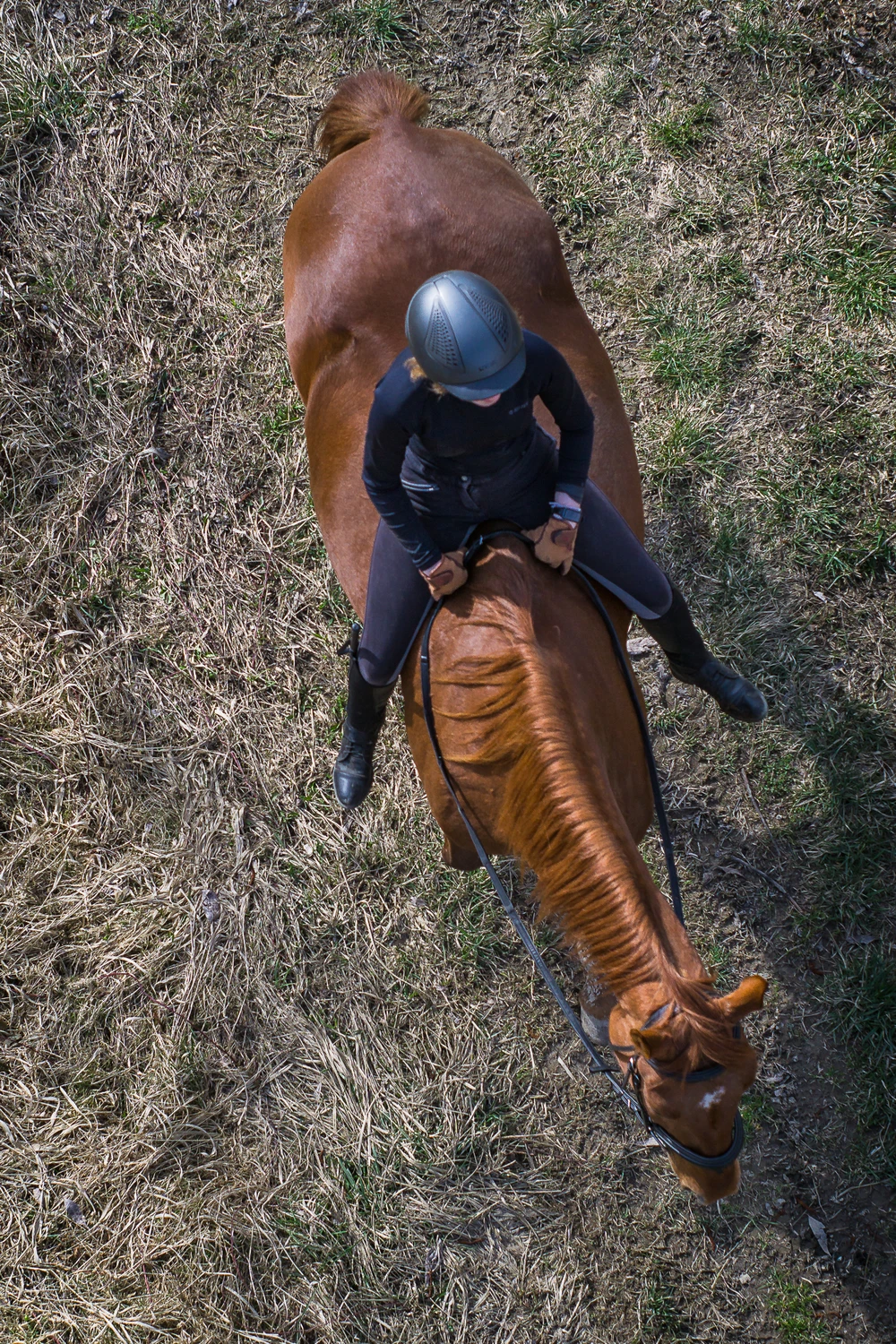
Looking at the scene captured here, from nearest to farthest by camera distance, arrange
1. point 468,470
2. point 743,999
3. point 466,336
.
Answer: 1. point 466,336
2. point 743,999
3. point 468,470

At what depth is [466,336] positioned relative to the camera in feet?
7.13

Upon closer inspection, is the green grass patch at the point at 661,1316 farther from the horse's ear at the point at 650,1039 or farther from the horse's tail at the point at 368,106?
the horse's tail at the point at 368,106

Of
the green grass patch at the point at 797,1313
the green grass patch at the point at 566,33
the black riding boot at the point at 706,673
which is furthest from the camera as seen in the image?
the green grass patch at the point at 566,33

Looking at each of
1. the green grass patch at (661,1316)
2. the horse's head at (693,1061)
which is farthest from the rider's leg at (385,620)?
the green grass patch at (661,1316)

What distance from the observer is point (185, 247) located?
199 inches

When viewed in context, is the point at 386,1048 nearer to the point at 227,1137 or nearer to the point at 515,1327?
the point at 227,1137

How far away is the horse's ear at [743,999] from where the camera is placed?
2.39 metres

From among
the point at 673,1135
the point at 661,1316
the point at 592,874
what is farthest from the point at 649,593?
the point at 661,1316

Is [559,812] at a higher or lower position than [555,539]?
lower

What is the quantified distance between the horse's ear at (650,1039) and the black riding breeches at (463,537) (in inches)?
60.7

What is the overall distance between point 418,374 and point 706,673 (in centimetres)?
218

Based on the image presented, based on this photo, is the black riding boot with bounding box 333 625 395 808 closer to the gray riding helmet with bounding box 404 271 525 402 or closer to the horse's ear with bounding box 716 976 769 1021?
the gray riding helmet with bounding box 404 271 525 402

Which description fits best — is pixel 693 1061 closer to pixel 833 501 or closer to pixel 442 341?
pixel 442 341

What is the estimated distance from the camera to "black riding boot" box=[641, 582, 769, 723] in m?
3.62
